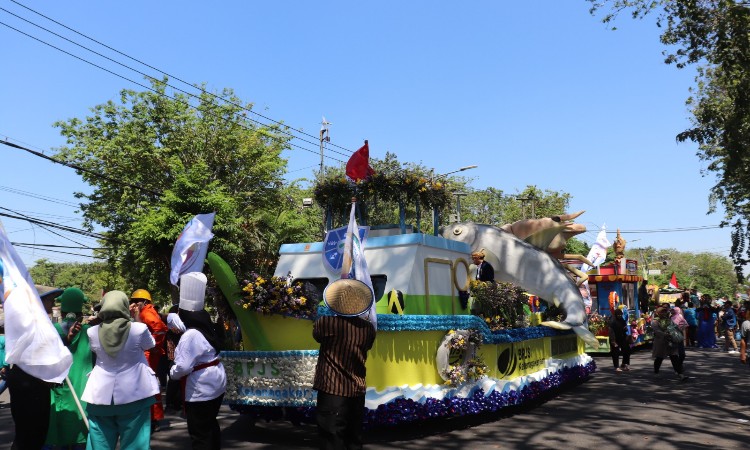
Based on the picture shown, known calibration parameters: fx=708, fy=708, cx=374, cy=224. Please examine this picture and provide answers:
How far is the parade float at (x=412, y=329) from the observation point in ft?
24.0

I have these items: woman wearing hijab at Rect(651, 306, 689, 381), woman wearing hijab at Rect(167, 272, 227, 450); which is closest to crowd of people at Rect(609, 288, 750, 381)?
woman wearing hijab at Rect(651, 306, 689, 381)

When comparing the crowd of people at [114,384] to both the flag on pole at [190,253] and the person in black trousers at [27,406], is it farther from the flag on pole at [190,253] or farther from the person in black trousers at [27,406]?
the flag on pole at [190,253]

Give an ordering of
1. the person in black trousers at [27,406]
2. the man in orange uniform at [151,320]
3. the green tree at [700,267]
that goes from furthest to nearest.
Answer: the green tree at [700,267], the man in orange uniform at [151,320], the person in black trousers at [27,406]

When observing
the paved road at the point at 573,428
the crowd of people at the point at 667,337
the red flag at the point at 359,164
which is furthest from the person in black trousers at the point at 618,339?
the red flag at the point at 359,164

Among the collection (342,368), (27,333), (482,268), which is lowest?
(342,368)

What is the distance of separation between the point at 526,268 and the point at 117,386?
25.4 ft

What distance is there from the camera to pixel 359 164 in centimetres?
956

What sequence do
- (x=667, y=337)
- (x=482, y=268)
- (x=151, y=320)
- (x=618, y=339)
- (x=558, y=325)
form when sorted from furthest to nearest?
(x=618, y=339), (x=667, y=337), (x=558, y=325), (x=482, y=268), (x=151, y=320)

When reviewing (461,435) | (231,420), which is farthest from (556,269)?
(231,420)

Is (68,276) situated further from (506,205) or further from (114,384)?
(114,384)

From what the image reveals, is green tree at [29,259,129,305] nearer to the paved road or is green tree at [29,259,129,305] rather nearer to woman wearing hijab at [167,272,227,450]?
the paved road

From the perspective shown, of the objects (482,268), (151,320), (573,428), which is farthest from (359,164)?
(573,428)

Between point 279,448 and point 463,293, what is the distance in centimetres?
350

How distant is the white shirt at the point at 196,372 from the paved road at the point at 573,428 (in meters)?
2.17
